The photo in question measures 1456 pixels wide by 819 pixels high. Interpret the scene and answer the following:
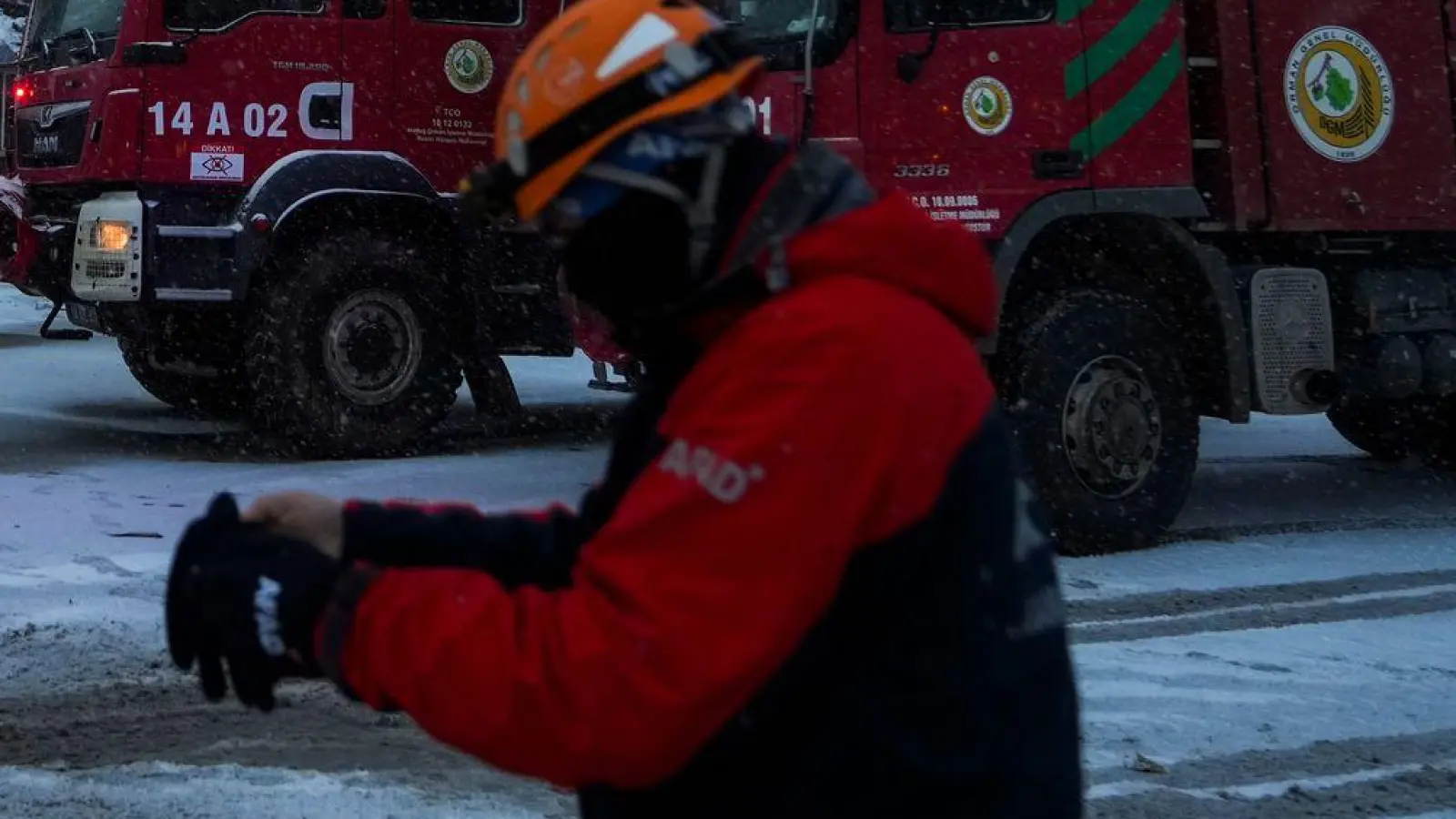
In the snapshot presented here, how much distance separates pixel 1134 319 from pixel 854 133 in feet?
4.62

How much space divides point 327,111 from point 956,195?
149 inches

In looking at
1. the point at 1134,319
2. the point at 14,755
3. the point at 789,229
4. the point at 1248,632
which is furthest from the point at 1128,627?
the point at 789,229

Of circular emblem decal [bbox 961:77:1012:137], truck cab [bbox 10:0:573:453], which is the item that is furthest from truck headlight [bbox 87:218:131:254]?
circular emblem decal [bbox 961:77:1012:137]

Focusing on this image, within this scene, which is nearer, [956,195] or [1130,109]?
[956,195]

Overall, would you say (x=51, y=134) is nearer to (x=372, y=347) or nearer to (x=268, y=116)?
(x=268, y=116)

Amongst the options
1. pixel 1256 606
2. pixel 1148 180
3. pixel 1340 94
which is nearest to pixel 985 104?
pixel 1148 180

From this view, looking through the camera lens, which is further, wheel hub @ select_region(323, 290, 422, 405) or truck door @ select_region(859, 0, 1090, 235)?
wheel hub @ select_region(323, 290, 422, 405)

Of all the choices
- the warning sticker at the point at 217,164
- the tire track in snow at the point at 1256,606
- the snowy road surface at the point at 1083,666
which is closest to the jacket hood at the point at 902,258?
the snowy road surface at the point at 1083,666

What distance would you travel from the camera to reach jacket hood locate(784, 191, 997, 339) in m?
1.72

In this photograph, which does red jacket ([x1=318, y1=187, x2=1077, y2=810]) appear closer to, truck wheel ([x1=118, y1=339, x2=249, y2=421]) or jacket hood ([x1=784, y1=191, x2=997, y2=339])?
jacket hood ([x1=784, y1=191, x2=997, y2=339])

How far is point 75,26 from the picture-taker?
412 inches

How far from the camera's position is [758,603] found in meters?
1.59

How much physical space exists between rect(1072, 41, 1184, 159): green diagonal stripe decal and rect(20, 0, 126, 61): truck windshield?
16.3 ft

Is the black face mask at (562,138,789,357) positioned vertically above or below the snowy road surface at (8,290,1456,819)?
above
